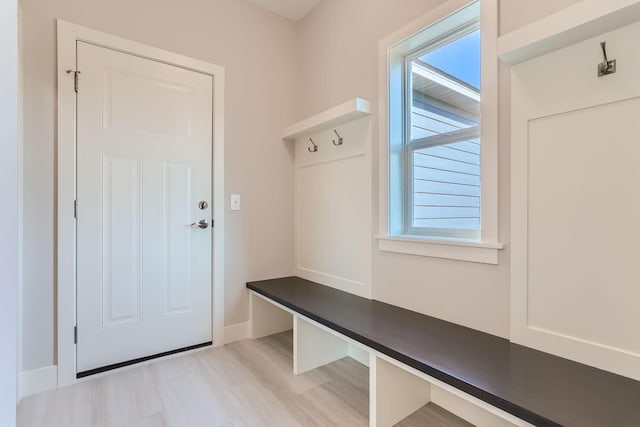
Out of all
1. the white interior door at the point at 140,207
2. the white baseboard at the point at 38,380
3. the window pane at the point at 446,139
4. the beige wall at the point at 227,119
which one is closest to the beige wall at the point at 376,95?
the window pane at the point at 446,139

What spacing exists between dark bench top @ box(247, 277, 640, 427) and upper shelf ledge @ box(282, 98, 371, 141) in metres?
1.28

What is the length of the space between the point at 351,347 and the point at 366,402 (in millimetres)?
570

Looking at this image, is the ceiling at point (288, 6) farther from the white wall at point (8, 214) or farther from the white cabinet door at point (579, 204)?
the white wall at point (8, 214)

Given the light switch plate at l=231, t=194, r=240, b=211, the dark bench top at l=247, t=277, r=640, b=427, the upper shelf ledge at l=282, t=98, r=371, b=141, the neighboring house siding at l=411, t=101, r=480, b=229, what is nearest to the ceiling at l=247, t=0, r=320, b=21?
the upper shelf ledge at l=282, t=98, r=371, b=141

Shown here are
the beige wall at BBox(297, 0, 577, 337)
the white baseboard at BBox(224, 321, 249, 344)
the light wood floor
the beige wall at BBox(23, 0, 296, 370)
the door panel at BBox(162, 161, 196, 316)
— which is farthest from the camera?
the white baseboard at BBox(224, 321, 249, 344)

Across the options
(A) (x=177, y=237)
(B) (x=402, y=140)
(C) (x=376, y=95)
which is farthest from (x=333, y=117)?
(A) (x=177, y=237)

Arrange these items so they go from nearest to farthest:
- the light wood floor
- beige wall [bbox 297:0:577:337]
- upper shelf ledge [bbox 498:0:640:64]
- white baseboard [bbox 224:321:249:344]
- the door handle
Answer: upper shelf ledge [bbox 498:0:640:64]
beige wall [bbox 297:0:577:337]
the light wood floor
the door handle
white baseboard [bbox 224:321:249:344]

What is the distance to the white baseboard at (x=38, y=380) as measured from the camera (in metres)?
1.78

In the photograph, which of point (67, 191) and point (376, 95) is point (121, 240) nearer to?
point (67, 191)

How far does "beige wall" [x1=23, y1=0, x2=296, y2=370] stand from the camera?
Result: 72.0 inches

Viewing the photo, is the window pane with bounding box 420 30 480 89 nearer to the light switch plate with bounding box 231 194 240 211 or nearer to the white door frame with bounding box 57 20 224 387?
the light switch plate with bounding box 231 194 240 211

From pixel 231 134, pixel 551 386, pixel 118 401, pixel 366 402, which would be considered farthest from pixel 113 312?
pixel 551 386

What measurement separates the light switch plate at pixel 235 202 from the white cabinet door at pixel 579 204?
196 cm

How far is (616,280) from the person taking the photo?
3.79 ft
